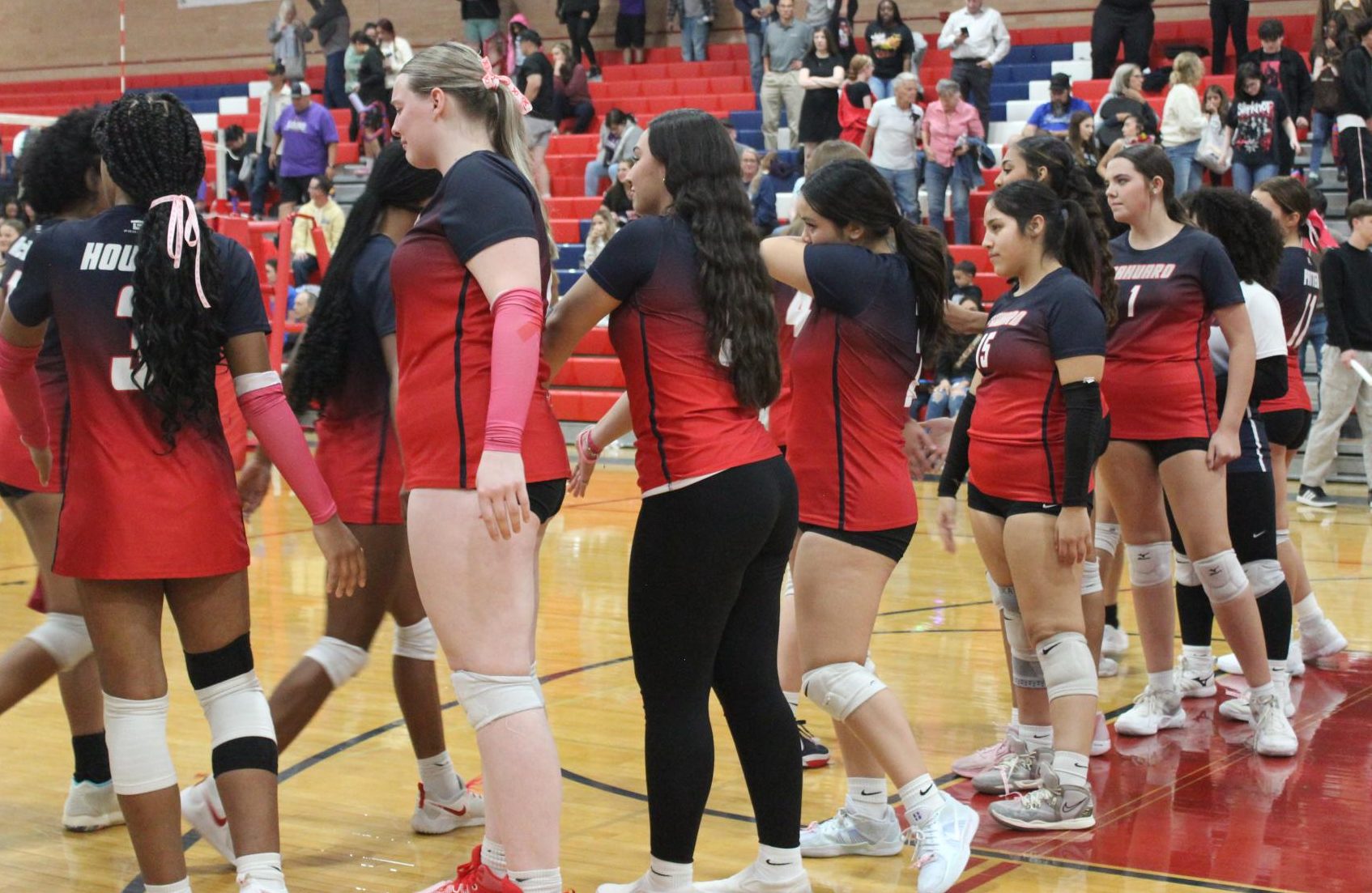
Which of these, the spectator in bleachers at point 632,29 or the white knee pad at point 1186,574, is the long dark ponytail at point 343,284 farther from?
the spectator in bleachers at point 632,29

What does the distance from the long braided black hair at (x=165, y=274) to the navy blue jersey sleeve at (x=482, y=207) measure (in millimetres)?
528

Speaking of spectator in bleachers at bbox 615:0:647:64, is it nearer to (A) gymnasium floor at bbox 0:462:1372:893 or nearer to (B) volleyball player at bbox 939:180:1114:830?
(A) gymnasium floor at bbox 0:462:1372:893

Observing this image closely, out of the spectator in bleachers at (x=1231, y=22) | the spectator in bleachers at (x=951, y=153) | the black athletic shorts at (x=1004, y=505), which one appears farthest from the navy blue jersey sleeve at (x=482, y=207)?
the spectator in bleachers at (x=1231, y=22)

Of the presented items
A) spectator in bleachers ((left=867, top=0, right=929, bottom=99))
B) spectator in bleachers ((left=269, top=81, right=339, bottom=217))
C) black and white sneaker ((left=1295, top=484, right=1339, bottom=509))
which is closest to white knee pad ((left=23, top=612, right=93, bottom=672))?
black and white sneaker ((left=1295, top=484, right=1339, bottom=509))

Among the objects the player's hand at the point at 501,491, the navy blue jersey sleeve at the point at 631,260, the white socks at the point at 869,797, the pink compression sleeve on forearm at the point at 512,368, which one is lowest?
the white socks at the point at 869,797

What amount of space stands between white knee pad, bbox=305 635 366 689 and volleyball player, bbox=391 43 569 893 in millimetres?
883

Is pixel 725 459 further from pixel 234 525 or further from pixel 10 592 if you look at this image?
pixel 10 592

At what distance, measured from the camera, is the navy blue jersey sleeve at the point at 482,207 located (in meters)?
2.66

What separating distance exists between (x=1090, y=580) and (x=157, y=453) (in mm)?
2715

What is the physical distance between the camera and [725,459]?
115 inches

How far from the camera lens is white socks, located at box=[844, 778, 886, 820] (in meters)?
3.58

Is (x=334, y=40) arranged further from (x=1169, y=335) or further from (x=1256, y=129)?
(x=1169, y=335)

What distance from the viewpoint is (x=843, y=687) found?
3.28 m

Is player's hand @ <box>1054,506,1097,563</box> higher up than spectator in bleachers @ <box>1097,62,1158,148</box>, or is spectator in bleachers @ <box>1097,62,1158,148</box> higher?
spectator in bleachers @ <box>1097,62,1158,148</box>
